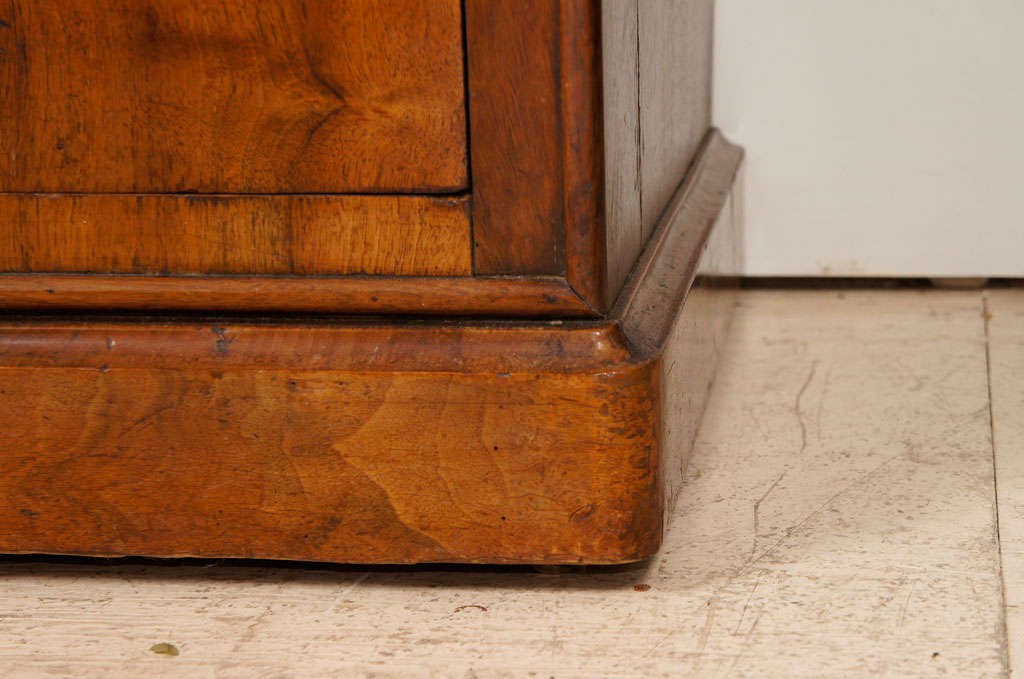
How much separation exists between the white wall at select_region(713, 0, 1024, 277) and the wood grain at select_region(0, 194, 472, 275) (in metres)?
0.89

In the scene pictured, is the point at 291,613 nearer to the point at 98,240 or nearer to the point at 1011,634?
the point at 98,240

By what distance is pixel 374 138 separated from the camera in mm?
676

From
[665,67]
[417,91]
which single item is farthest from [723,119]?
[417,91]

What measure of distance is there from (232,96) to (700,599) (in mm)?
404

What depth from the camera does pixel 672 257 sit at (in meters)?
0.89

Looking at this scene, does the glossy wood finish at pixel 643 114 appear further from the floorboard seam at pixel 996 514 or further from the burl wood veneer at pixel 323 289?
the floorboard seam at pixel 996 514

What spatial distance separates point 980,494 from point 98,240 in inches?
24.6

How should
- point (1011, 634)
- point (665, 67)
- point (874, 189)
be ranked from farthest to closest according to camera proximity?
point (874, 189), point (665, 67), point (1011, 634)

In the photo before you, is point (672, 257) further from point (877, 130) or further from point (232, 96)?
point (877, 130)

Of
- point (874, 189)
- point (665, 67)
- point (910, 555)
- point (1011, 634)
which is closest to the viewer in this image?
point (1011, 634)

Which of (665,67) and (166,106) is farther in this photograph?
(665,67)

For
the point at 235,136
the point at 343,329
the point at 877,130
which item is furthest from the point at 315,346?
the point at 877,130

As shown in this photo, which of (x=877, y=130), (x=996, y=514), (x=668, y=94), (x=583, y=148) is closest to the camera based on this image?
(x=583, y=148)

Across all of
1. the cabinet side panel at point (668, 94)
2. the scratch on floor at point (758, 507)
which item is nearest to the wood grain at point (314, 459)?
the scratch on floor at point (758, 507)
